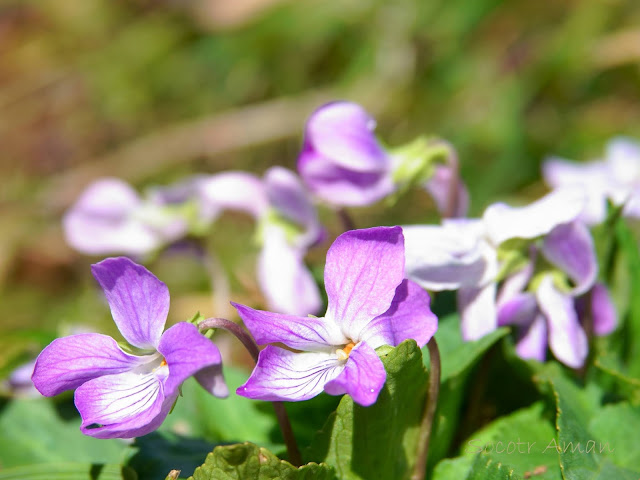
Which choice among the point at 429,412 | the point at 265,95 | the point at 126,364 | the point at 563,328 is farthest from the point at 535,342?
the point at 265,95

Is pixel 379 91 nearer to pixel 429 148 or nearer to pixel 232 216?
pixel 232 216

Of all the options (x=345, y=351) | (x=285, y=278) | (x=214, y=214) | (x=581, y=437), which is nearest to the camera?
(x=345, y=351)

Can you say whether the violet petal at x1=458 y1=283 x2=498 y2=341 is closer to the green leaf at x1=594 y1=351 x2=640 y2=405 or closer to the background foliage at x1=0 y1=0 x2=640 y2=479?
the green leaf at x1=594 y1=351 x2=640 y2=405

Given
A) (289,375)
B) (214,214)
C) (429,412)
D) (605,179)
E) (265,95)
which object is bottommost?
(429,412)

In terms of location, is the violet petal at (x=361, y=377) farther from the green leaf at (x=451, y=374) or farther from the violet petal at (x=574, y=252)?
the violet petal at (x=574, y=252)

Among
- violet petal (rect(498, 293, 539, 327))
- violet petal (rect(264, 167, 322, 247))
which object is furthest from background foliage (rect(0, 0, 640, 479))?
violet petal (rect(498, 293, 539, 327))

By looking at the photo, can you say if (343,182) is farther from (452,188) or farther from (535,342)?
(535,342)
